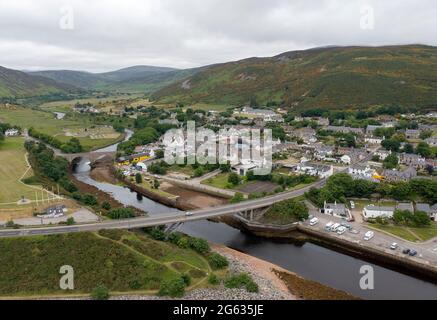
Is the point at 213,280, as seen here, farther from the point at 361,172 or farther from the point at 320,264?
the point at 361,172

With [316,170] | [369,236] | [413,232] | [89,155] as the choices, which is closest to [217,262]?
[369,236]

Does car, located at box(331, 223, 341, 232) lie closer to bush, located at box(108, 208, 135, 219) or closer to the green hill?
bush, located at box(108, 208, 135, 219)

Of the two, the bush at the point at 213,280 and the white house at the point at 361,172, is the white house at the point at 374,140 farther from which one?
the bush at the point at 213,280

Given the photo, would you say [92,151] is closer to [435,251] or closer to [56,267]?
[56,267]

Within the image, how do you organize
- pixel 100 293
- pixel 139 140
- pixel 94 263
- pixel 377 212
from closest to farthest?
pixel 100 293 → pixel 94 263 → pixel 377 212 → pixel 139 140

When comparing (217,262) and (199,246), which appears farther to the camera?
(199,246)

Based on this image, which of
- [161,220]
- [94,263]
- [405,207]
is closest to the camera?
[94,263]
